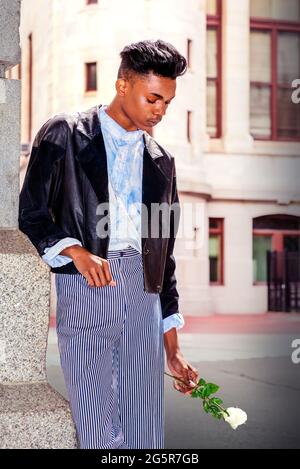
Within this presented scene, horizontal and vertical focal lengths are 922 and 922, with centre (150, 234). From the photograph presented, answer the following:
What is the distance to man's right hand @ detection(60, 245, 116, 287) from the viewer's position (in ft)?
7.18

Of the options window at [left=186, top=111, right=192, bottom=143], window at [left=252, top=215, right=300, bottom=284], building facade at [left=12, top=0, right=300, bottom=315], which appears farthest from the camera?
window at [left=252, top=215, right=300, bottom=284]

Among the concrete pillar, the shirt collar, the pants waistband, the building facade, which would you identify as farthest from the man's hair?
the concrete pillar

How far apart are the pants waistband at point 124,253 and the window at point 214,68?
1757cm

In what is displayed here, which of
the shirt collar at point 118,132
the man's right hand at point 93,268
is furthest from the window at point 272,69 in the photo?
the man's right hand at point 93,268

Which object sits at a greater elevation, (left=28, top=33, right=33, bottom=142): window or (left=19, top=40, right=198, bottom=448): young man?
(left=28, top=33, right=33, bottom=142): window

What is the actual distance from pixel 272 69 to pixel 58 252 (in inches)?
731

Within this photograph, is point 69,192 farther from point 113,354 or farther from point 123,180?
point 113,354

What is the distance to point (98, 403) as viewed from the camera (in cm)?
228

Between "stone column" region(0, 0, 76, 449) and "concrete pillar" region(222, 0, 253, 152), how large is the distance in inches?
683

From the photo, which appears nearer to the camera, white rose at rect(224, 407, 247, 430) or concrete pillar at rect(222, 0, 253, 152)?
white rose at rect(224, 407, 247, 430)

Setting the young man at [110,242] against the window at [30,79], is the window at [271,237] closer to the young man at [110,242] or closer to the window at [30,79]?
the window at [30,79]

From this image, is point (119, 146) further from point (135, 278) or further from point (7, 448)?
point (7, 448)

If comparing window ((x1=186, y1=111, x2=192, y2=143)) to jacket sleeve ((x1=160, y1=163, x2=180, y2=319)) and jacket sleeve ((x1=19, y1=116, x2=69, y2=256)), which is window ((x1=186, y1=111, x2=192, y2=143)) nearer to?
jacket sleeve ((x1=160, y1=163, x2=180, y2=319))

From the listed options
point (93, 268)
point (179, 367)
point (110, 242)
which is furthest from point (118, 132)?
point (179, 367)
